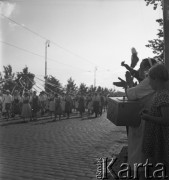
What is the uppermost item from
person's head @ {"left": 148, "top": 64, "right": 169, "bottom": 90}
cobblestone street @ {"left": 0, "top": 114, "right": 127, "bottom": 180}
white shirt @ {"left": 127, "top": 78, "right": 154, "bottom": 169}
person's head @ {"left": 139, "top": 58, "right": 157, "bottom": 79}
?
person's head @ {"left": 139, "top": 58, "right": 157, "bottom": 79}

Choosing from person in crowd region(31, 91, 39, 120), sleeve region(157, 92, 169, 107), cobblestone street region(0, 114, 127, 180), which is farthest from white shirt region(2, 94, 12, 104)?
sleeve region(157, 92, 169, 107)

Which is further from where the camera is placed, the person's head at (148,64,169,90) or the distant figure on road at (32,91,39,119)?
the distant figure on road at (32,91,39,119)

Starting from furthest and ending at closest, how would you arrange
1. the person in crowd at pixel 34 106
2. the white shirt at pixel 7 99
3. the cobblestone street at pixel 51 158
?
1. the white shirt at pixel 7 99
2. the person in crowd at pixel 34 106
3. the cobblestone street at pixel 51 158

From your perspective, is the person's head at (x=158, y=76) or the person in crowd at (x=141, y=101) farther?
the person in crowd at (x=141, y=101)

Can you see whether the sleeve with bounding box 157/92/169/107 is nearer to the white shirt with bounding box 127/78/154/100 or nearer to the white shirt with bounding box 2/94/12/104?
the white shirt with bounding box 127/78/154/100

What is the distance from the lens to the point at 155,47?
1250 centimetres

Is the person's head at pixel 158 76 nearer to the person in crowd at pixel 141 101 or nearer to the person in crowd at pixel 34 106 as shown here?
the person in crowd at pixel 141 101

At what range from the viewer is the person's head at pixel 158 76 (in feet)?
8.74

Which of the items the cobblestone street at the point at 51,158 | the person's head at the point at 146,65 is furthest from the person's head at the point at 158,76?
the cobblestone street at the point at 51,158

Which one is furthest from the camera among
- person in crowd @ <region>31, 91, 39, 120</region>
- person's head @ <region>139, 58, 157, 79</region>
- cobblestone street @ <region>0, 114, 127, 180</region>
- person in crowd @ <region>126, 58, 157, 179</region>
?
person in crowd @ <region>31, 91, 39, 120</region>

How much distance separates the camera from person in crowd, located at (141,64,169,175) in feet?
8.52

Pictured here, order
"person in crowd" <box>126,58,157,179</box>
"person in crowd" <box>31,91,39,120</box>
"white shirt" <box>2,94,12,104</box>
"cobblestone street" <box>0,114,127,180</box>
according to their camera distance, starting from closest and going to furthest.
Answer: "person in crowd" <box>126,58,157,179</box> < "cobblestone street" <box>0,114,127,180</box> < "person in crowd" <box>31,91,39,120</box> < "white shirt" <box>2,94,12,104</box>

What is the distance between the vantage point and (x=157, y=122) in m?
2.56

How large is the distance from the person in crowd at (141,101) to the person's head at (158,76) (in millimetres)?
242
